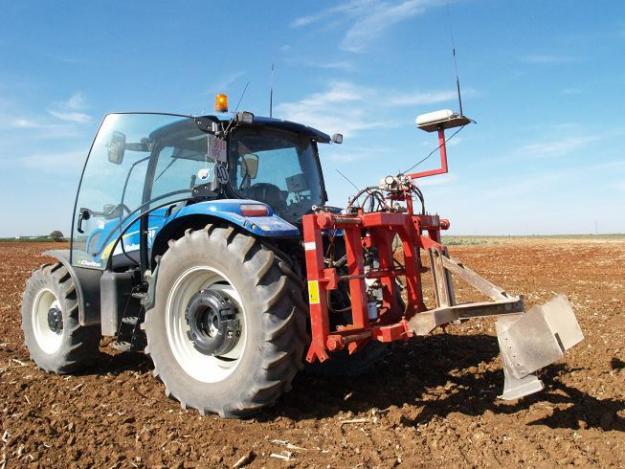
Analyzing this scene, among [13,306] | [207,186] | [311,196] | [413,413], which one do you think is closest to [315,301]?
[413,413]

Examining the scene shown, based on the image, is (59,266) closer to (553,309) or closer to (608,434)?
(553,309)

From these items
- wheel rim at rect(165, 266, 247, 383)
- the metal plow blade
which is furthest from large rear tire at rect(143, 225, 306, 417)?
the metal plow blade

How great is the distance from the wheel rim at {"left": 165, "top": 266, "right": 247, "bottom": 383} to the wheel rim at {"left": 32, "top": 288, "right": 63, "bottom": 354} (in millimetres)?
1778

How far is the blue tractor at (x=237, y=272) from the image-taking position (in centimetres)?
351

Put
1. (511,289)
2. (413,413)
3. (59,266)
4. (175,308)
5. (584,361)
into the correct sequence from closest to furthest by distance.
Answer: (413,413) < (175,308) < (584,361) < (59,266) < (511,289)

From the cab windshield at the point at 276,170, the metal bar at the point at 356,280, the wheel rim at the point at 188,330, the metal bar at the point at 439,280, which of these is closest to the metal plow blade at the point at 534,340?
the metal bar at the point at 439,280

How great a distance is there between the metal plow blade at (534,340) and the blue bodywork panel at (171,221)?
1552mm

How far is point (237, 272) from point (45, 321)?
3012mm

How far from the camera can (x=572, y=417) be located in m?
3.64

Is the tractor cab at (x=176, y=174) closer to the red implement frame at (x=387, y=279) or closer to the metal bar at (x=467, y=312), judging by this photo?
the red implement frame at (x=387, y=279)

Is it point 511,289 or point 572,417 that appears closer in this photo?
point 572,417

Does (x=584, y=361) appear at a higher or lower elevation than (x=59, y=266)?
lower

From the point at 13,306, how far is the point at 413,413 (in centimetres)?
775

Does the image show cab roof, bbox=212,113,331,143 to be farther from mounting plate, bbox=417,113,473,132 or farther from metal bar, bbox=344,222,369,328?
metal bar, bbox=344,222,369,328
